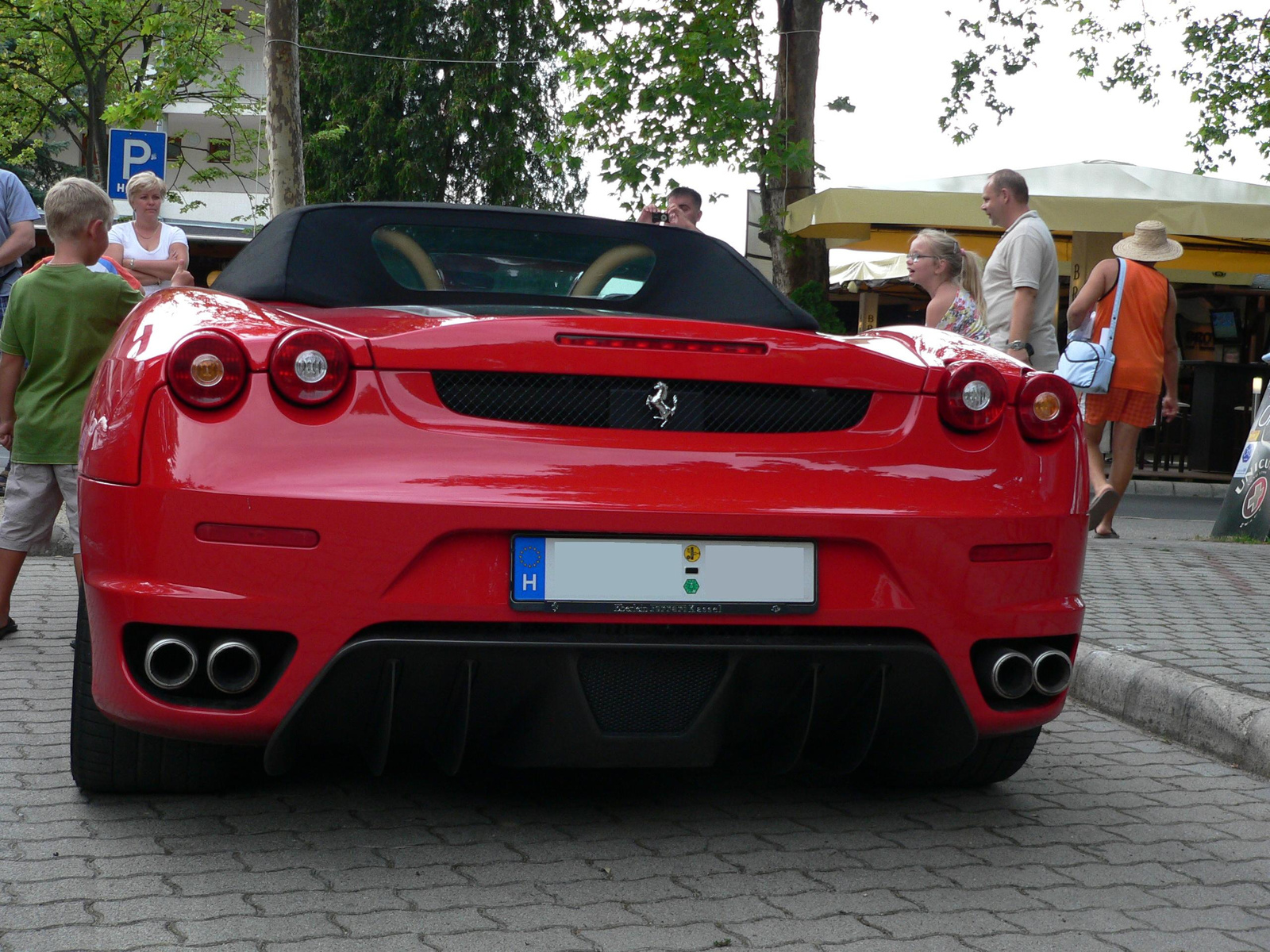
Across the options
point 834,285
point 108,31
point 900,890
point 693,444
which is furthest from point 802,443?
point 108,31

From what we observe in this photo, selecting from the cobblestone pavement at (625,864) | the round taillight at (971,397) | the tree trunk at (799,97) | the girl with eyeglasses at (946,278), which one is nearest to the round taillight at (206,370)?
the cobblestone pavement at (625,864)

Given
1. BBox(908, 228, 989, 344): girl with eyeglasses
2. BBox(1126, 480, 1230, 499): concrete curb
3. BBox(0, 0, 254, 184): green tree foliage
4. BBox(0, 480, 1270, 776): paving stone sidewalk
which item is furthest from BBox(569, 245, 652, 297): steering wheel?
BBox(1126, 480, 1230, 499): concrete curb

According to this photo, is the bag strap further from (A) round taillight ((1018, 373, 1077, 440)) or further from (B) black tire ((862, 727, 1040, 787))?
(A) round taillight ((1018, 373, 1077, 440))

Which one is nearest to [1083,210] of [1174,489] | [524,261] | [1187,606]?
[1174,489]

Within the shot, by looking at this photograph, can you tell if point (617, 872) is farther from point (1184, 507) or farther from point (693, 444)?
point (1184, 507)

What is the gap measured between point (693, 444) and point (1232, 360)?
19.3 metres

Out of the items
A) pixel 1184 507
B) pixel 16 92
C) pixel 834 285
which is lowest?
pixel 1184 507

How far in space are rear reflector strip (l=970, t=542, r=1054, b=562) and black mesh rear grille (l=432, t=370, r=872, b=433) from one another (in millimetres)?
362

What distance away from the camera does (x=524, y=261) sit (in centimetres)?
397

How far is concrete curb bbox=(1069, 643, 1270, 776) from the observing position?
4.24 m

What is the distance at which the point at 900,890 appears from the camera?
9.59 ft

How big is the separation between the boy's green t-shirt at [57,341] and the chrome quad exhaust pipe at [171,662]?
2679 mm

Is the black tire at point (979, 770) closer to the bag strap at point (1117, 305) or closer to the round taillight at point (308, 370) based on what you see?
the round taillight at point (308, 370)

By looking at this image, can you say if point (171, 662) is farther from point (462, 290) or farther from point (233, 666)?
point (462, 290)
